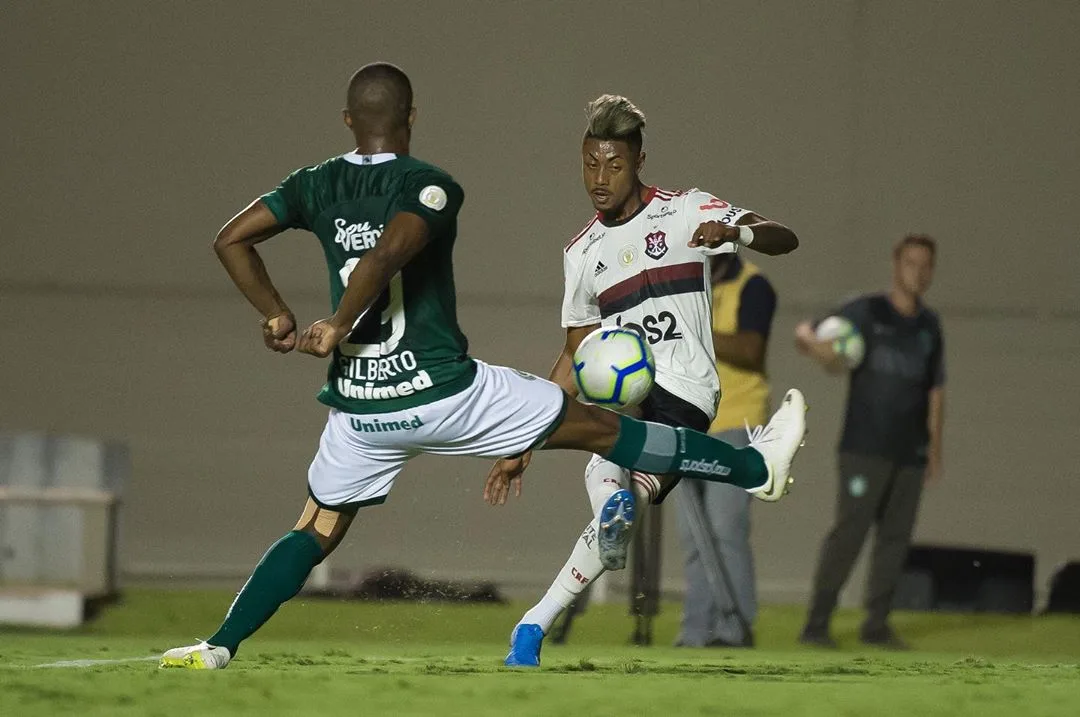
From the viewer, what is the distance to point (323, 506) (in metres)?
4.42

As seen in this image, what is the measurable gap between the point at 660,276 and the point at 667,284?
0.04m

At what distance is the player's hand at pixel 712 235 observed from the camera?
4.59m

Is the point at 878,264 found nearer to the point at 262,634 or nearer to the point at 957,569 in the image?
the point at 957,569

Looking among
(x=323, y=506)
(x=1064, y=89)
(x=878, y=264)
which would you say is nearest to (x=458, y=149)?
(x=878, y=264)

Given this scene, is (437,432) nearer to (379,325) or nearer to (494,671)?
(379,325)

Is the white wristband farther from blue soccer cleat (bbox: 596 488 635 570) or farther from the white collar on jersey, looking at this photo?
the white collar on jersey

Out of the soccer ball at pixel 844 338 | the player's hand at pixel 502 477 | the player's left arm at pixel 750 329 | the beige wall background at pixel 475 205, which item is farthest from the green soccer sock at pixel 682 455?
the beige wall background at pixel 475 205

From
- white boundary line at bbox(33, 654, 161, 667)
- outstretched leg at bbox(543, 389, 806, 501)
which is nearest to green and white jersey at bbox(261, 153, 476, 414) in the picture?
outstretched leg at bbox(543, 389, 806, 501)

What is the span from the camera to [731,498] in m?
7.51

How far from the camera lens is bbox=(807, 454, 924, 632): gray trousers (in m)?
8.12

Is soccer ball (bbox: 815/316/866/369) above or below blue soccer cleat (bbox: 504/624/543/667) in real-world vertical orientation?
above

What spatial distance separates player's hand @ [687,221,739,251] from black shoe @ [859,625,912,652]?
4092 mm

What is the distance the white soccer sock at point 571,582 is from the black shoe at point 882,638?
11.9 ft

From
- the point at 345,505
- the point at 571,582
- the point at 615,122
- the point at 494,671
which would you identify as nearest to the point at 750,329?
the point at 615,122
